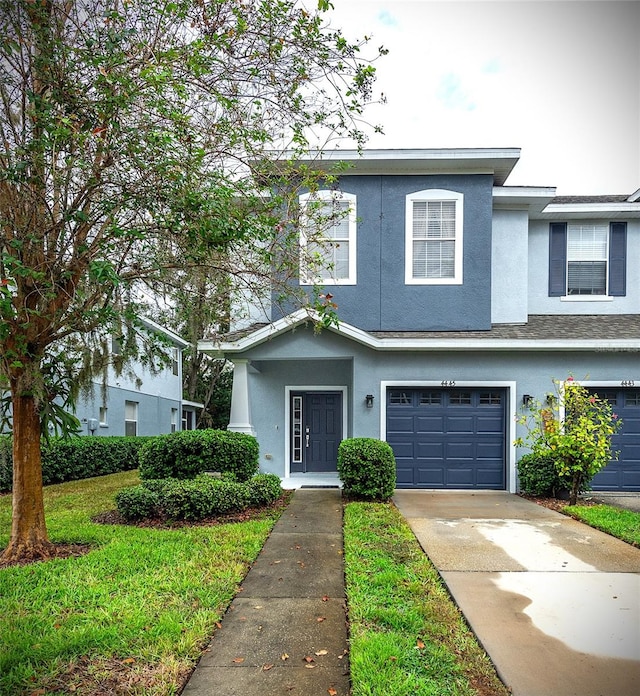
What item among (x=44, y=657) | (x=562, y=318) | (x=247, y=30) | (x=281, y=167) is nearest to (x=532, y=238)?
(x=562, y=318)

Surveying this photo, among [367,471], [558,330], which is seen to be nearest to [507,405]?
[558,330]

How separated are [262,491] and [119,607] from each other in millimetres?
4675

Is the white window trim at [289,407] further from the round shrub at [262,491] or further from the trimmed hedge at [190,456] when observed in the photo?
the round shrub at [262,491]

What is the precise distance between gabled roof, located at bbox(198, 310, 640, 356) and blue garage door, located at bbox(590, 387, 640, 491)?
1400 mm

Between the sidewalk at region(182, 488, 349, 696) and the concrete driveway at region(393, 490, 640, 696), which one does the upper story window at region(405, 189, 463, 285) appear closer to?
the concrete driveway at region(393, 490, 640, 696)

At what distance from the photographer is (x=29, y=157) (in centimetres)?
515

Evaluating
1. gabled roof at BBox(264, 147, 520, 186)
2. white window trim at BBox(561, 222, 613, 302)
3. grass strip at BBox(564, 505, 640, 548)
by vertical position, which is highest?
gabled roof at BBox(264, 147, 520, 186)

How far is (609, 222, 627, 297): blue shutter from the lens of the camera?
12.8 metres

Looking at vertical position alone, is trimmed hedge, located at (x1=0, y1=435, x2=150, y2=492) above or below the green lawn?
below

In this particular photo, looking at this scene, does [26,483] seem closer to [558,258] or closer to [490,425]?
[490,425]

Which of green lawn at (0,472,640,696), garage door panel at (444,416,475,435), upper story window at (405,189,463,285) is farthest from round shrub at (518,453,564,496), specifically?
upper story window at (405,189,463,285)

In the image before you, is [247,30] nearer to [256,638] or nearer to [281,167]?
[281,167]

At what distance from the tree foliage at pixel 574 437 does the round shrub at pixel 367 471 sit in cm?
288

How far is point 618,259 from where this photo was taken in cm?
1279
